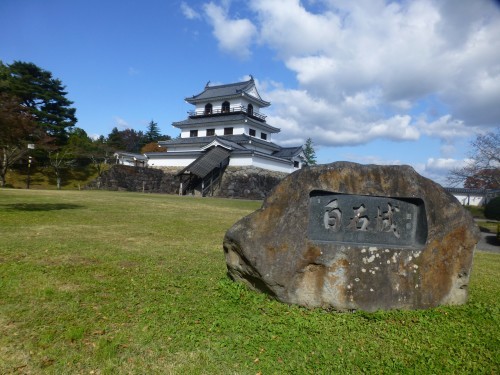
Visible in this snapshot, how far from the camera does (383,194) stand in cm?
412

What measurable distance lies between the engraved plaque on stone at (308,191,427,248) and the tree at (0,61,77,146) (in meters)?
36.3

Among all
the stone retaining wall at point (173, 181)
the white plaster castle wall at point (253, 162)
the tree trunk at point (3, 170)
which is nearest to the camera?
the tree trunk at point (3, 170)

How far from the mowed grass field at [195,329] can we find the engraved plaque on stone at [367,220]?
0.87 metres

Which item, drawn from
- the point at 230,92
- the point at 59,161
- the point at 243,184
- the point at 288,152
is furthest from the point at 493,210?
the point at 59,161

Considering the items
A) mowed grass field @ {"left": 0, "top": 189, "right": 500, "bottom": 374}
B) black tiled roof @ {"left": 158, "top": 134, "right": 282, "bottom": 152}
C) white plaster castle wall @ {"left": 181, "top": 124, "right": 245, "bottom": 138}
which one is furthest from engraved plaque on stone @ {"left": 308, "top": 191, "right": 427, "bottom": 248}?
white plaster castle wall @ {"left": 181, "top": 124, "right": 245, "bottom": 138}

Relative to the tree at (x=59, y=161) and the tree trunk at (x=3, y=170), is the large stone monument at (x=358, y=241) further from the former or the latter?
the tree at (x=59, y=161)

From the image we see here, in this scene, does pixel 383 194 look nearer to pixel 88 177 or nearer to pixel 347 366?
pixel 347 366

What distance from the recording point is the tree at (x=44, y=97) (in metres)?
33.5

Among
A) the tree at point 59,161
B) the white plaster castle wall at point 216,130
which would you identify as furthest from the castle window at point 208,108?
the tree at point 59,161

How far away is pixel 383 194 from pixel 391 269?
902mm

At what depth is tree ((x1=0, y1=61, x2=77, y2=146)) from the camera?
1318 inches

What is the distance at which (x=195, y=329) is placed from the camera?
Result: 11.0ft

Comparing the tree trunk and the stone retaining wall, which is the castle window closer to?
the stone retaining wall

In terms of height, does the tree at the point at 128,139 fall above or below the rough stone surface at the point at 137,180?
above
